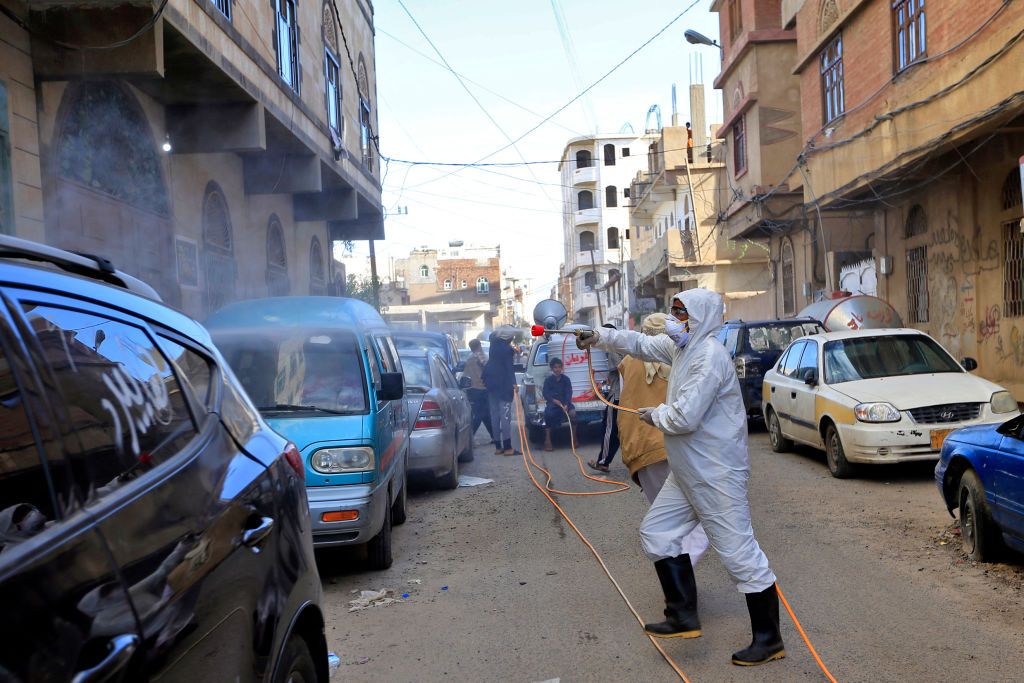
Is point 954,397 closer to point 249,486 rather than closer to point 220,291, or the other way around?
point 249,486

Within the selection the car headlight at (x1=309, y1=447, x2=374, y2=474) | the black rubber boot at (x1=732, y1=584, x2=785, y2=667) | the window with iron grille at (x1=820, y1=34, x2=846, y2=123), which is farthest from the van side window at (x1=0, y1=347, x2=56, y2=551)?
the window with iron grille at (x1=820, y1=34, x2=846, y2=123)

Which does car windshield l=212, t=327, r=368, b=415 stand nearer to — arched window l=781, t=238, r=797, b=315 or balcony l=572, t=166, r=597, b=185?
arched window l=781, t=238, r=797, b=315

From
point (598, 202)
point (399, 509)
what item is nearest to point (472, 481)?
point (399, 509)

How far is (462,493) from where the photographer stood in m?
10.5

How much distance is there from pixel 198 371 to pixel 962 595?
480cm

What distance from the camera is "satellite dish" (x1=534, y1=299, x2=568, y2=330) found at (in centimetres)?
820

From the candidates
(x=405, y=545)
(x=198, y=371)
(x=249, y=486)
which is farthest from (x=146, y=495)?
(x=405, y=545)

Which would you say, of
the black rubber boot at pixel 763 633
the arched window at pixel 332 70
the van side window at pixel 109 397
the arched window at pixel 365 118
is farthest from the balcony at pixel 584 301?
the van side window at pixel 109 397

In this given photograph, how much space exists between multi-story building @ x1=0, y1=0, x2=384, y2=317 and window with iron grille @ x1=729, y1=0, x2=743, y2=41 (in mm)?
11761

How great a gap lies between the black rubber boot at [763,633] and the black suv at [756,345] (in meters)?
10.0

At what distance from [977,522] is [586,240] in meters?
77.3

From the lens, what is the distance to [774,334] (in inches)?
602

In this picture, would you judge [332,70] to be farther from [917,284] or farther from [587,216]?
[587,216]

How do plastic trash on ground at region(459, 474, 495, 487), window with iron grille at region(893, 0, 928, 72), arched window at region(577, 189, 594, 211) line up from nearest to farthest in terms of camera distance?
plastic trash on ground at region(459, 474, 495, 487) → window with iron grille at region(893, 0, 928, 72) → arched window at region(577, 189, 594, 211)
